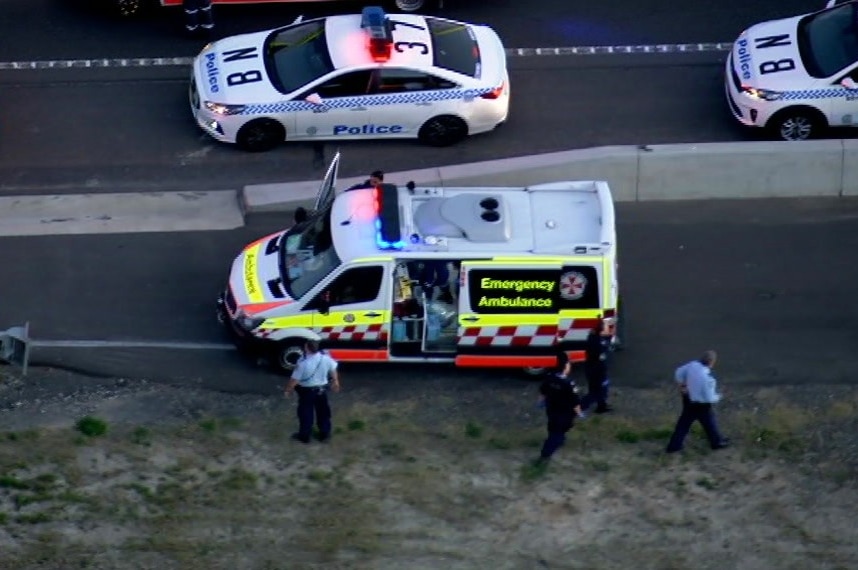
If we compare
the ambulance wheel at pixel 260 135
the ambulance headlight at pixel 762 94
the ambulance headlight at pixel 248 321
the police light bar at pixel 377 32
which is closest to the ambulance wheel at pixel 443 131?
the police light bar at pixel 377 32

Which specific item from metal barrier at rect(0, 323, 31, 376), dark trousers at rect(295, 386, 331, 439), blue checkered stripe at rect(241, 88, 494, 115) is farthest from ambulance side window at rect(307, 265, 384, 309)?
blue checkered stripe at rect(241, 88, 494, 115)

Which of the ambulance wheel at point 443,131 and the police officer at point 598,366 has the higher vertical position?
the ambulance wheel at point 443,131

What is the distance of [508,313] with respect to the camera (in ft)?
58.3

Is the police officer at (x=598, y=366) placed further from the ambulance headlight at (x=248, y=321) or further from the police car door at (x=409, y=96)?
the police car door at (x=409, y=96)

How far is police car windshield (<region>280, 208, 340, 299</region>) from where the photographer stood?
58.9 feet

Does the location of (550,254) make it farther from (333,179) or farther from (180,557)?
(180,557)

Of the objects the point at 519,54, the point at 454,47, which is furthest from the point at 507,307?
the point at 519,54

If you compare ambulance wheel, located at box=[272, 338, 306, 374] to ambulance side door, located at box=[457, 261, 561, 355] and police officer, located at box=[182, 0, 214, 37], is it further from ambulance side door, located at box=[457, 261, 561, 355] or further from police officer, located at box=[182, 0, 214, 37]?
police officer, located at box=[182, 0, 214, 37]

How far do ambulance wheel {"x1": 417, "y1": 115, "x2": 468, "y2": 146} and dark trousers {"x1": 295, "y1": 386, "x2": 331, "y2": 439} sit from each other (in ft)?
18.7

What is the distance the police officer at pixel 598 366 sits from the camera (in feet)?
57.1

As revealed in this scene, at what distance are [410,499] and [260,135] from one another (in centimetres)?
698

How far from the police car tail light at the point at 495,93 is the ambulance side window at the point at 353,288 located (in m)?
4.88

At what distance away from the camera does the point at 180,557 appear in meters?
15.6

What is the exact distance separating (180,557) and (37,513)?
1.45 meters
